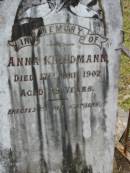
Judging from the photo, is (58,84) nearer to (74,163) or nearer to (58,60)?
(58,60)

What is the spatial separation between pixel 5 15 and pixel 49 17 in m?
0.29

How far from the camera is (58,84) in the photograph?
10.6 feet

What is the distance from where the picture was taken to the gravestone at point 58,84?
300 centimetres

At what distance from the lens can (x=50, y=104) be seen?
331 cm

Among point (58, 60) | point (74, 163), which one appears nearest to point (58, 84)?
point (58, 60)

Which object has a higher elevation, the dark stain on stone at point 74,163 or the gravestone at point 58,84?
the gravestone at point 58,84

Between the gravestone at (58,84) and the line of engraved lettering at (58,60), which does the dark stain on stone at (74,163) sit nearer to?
the gravestone at (58,84)

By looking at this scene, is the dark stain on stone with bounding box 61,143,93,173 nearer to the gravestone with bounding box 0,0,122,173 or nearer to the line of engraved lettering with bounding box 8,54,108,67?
the gravestone with bounding box 0,0,122,173

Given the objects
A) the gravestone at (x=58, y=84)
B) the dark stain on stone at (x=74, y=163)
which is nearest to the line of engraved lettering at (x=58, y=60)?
the gravestone at (x=58, y=84)

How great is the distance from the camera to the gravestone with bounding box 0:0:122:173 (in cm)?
300

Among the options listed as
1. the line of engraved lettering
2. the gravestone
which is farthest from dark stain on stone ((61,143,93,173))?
the line of engraved lettering

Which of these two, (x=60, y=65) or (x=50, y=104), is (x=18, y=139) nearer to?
(x=50, y=104)

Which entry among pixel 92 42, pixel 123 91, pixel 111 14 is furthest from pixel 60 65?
pixel 123 91

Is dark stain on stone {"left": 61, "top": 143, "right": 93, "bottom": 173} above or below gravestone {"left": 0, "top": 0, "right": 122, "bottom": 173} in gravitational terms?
below
